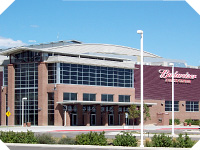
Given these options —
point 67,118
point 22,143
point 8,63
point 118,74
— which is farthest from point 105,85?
point 22,143

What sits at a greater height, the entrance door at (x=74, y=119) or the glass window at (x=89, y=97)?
the glass window at (x=89, y=97)

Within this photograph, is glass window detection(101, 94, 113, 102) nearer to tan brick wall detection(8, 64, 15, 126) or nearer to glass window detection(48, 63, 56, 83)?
glass window detection(48, 63, 56, 83)

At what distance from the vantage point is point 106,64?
6706cm

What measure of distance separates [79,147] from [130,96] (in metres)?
44.7

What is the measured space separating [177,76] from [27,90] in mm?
28991

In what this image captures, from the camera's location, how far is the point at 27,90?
63.8 m

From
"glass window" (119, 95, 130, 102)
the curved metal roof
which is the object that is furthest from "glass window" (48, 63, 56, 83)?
"glass window" (119, 95, 130, 102)

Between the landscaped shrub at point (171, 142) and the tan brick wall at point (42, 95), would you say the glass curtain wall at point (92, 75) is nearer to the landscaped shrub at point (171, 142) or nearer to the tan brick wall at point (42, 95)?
the tan brick wall at point (42, 95)

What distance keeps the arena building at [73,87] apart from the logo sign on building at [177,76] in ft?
0.64

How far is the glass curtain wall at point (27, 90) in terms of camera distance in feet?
206

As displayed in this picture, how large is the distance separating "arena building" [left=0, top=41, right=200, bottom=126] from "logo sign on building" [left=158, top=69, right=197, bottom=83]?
0.20m

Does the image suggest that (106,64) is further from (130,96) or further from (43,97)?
(43,97)

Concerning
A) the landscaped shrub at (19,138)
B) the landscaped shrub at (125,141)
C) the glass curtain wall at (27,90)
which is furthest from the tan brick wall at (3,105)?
the landscaped shrub at (125,141)

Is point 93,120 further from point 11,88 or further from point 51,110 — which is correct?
point 11,88
